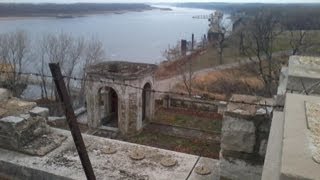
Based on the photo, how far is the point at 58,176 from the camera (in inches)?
170

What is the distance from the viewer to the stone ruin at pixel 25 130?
480 centimetres

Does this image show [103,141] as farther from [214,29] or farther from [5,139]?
[214,29]

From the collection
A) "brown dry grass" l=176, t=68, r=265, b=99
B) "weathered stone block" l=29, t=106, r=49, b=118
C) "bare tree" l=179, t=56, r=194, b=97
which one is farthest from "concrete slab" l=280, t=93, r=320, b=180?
"bare tree" l=179, t=56, r=194, b=97

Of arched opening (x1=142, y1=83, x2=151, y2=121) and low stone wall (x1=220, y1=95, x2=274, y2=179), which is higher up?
low stone wall (x1=220, y1=95, x2=274, y2=179)

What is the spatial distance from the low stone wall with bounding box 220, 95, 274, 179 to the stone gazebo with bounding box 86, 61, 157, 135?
9649mm

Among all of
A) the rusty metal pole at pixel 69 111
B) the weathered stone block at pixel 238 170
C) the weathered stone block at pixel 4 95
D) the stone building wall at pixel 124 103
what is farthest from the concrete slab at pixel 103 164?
the stone building wall at pixel 124 103

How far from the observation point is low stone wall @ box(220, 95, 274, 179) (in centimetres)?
426

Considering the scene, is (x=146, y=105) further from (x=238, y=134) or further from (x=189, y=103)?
(x=238, y=134)

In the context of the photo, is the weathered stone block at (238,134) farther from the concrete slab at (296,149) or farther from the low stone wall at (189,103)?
the low stone wall at (189,103)

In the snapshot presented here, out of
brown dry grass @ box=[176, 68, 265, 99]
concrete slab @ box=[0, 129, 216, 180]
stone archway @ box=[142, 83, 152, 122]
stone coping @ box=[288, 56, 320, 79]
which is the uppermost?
stone coping @ box=[288, 56, 320, 79]

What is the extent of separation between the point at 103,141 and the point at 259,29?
2503 centimetres

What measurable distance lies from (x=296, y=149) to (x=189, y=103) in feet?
57.8

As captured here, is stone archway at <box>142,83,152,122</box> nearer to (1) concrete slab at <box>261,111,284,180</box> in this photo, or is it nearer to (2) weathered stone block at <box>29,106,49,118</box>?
(2) weathered stone block at <box>29,106,49,118</box>

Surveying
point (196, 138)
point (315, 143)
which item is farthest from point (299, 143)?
point (196, 138)
